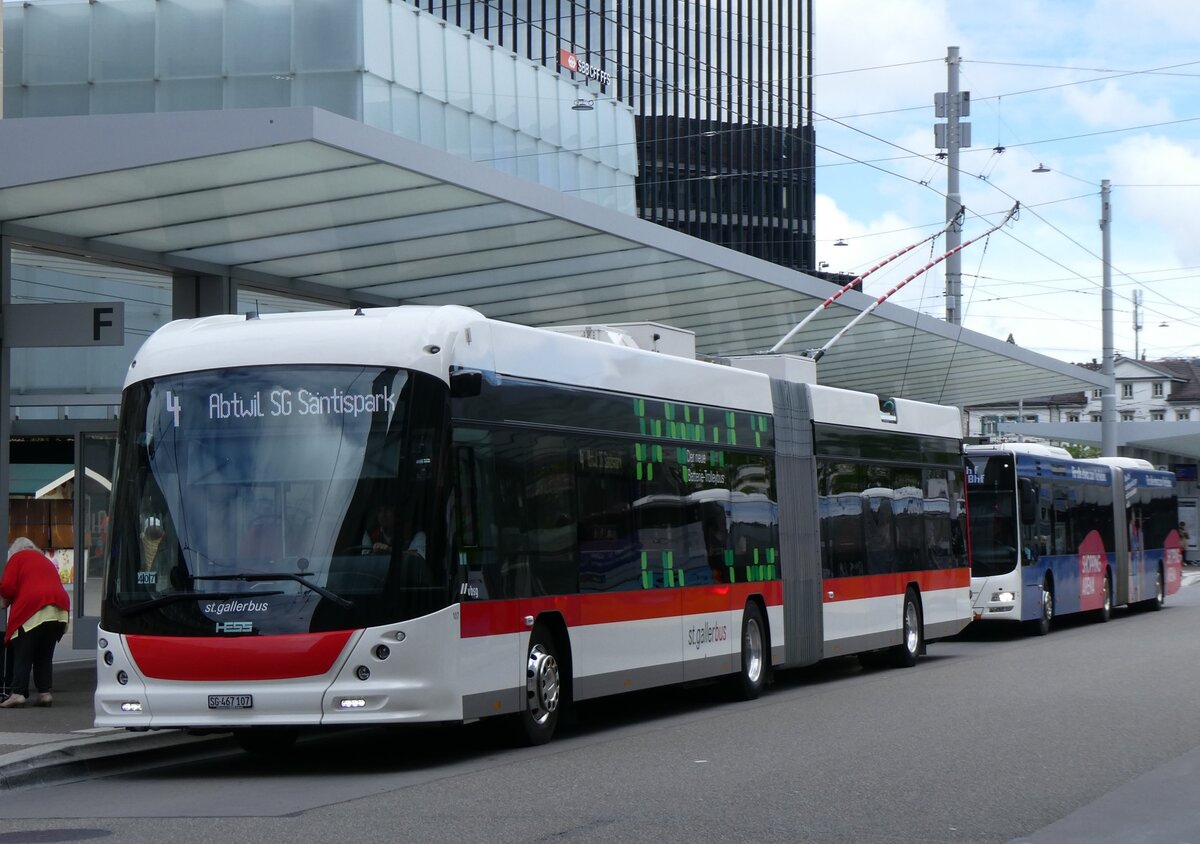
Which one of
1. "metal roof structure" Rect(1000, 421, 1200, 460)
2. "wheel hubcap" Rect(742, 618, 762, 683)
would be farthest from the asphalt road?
"metal roof structure" Rect(1000, 421, 1200, 460)

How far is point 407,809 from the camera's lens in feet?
30.6

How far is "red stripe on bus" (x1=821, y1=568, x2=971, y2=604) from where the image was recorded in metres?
18.5

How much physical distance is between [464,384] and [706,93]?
80.6 m

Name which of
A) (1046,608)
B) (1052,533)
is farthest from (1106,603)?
(1046,608)

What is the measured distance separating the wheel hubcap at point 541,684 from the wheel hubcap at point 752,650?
155 inches

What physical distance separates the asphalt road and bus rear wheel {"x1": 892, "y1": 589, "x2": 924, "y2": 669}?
4034 millimetres

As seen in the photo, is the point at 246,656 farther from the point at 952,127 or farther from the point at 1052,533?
the point at 952,127

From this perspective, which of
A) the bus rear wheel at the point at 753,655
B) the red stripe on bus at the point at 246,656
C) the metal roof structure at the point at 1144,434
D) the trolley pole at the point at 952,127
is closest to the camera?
the red stripe on bus at the point at 246,656

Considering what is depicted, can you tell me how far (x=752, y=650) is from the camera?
16594 mm

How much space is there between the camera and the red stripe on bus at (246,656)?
427 inches

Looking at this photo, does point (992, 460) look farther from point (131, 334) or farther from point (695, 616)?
point (131, 334)

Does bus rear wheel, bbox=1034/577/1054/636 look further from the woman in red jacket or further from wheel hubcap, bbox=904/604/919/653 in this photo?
the woman in red jacket

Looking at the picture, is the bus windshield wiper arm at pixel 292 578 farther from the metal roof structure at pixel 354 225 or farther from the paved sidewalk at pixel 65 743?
the metal roof structure at pixel 354 225

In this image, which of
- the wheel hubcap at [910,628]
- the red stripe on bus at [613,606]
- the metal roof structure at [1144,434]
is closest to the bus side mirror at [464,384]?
the red stripe on bus at [613,606]
